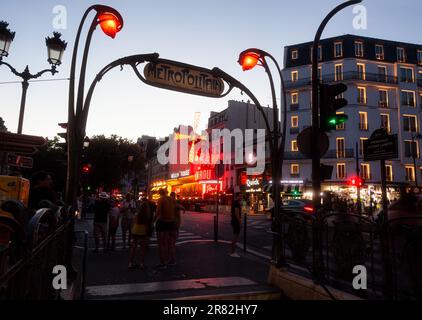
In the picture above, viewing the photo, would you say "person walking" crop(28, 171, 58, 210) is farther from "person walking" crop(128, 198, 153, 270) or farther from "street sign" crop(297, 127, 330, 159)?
"street sign" crop(297, 127, 330, 159)

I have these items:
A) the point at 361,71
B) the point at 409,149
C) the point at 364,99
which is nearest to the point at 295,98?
the point at 364,99

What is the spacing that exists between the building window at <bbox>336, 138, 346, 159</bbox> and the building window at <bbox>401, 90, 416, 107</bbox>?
1038 cm

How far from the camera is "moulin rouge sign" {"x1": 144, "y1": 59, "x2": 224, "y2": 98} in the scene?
22.0ft

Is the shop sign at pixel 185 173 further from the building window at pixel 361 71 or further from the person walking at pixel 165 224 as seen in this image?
the person walking at pixel 165 224

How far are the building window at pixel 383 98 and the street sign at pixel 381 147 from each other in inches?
1742

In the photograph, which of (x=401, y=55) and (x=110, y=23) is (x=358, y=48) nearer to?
(x=401, y=55)

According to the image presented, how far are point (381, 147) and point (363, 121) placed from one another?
1672 inches

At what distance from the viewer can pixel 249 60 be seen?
8.22 metres

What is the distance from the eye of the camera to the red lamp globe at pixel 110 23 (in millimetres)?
6488

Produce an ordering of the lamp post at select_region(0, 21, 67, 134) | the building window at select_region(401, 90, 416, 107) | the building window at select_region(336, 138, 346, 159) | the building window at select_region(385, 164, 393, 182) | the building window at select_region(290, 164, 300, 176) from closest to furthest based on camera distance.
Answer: the lamp post at select_region(0, 21, 67, 134) < the building window at select_region(385, 164, 393, 182) < the building window at select_region(336, 138, 346, 159) < the building window at select_region(290, 164, 300, 176) < the building window at select_region(401, 90, 416, 107)

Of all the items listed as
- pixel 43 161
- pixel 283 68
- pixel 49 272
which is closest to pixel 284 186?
pixel 283 68

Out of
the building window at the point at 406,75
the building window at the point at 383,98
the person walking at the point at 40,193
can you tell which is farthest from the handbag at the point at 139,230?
the building window at the point at 406,75

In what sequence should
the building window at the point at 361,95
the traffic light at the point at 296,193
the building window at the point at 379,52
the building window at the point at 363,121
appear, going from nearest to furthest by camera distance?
the traffic light at the point at 296,193 → the building window at the point at 363,121 → the building window at the point at 361,95 → the building window at the point at 379,52

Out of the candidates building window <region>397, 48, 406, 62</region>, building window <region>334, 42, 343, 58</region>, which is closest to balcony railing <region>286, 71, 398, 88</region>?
building window <region>334, 42, 343, 58</region>
